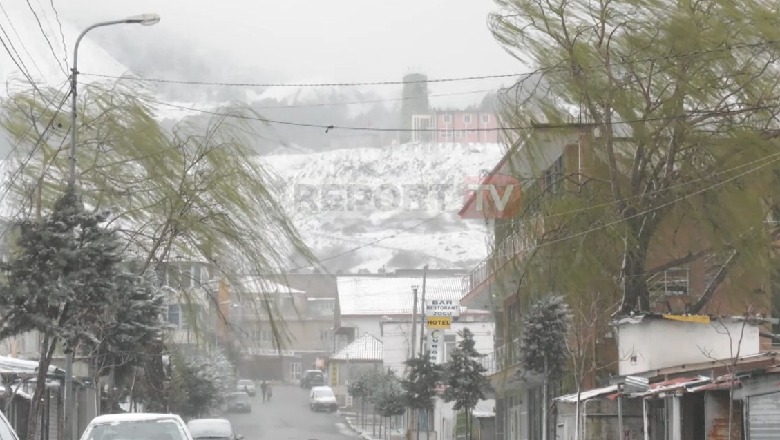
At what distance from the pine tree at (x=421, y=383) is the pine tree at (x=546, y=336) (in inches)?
965

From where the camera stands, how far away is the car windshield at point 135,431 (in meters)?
21.5

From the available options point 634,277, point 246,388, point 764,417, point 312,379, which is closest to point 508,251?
point 634,277

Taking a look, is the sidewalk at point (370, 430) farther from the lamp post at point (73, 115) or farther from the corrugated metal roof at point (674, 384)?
the corrugated metal roof at point (674, 384)

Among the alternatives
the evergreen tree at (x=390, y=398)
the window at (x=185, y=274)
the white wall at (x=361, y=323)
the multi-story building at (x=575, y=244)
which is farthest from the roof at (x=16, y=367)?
the white wall at (x=361, y=323)

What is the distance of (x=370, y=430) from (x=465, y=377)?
111 feet

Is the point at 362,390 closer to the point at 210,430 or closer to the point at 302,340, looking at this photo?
the point at 210,430

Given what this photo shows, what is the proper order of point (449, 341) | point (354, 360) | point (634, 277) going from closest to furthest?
point (634, 277), point (449, 341), point (354, 360)

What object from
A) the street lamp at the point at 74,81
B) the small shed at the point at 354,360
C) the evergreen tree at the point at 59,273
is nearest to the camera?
the evergreen tree at the point at 59,273

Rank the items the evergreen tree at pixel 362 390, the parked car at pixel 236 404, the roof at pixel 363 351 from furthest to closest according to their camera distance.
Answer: the roof at pixel 363 351, the parked car at pixel 236 404, the evergreen tree at pixel 362 390

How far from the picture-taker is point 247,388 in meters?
116

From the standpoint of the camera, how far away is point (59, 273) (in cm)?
2516

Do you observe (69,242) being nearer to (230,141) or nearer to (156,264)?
(156,264)

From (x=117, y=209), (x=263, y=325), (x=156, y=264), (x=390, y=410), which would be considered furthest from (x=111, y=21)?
(x=390, y=410)

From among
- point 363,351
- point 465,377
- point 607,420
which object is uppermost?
point 363,351
